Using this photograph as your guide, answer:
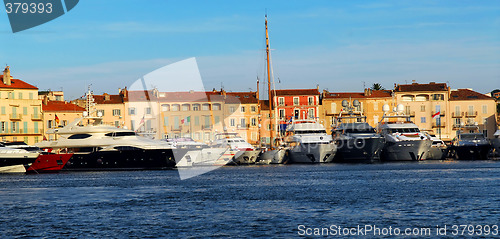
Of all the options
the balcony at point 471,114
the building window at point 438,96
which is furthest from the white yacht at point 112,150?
the balcony at point 471,114

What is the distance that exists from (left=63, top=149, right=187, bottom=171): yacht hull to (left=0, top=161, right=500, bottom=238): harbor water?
15361 millimetres

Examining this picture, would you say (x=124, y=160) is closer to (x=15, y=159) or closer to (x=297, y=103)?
(x=15, y=159)

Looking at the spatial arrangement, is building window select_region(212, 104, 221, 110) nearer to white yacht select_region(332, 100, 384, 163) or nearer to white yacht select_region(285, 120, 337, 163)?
white yacht select_region(285, 120, 337, 163)

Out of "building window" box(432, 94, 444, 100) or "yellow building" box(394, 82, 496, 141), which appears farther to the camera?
"building window" box(432, 94, 444, 100)

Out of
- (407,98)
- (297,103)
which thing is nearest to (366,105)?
(407,98)

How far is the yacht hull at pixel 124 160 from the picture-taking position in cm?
6806

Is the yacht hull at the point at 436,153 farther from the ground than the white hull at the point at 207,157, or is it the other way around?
the white hull at the point at 207,157

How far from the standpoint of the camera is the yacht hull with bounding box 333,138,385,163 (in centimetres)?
7931

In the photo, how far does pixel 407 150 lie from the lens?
83.5 metres

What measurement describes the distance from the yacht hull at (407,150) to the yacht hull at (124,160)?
96.5 feet

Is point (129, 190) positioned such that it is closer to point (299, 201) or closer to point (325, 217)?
point (299, 201)

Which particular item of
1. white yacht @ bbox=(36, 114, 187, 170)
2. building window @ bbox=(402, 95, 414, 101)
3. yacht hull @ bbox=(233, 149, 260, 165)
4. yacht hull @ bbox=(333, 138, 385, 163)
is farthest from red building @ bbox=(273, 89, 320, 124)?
white yacht @ bbox=(36, 114, 187, 170)

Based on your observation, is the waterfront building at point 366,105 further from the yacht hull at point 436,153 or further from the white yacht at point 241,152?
the white yacht at point 241,152

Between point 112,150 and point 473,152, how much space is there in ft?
155
